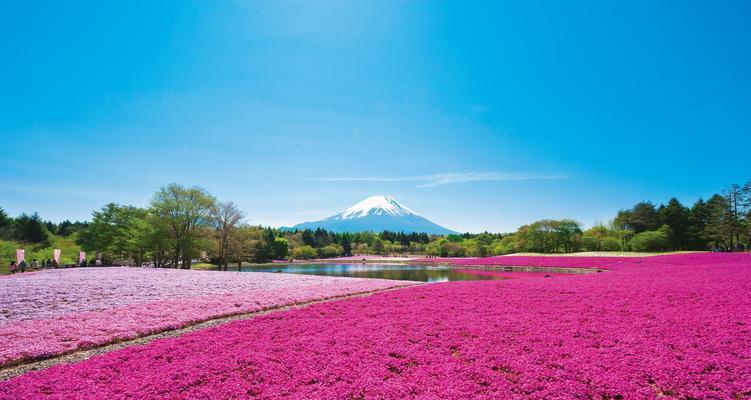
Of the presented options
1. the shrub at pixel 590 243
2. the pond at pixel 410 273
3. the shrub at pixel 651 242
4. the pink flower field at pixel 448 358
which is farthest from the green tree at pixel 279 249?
the shrub at pixel 651 242

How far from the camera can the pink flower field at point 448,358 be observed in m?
6.45

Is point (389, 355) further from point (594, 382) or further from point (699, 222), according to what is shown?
point (699, 222)

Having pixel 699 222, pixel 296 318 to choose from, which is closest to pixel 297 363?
pixel 296 318

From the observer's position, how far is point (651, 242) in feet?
216

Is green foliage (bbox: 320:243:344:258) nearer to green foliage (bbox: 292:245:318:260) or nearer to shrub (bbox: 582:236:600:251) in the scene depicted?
green foliage (bbox: 292:245:318:260)

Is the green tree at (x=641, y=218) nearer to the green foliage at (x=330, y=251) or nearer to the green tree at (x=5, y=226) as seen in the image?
the green foliage at (x=330, y=251)

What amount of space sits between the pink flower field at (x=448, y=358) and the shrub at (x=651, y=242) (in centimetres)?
6679

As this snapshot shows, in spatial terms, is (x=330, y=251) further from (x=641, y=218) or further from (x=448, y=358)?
(x=448, y=358)

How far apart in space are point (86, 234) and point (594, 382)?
6644 centimetres

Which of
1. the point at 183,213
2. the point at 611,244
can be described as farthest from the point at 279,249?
the point at 611,244

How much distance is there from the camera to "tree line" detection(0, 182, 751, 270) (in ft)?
146

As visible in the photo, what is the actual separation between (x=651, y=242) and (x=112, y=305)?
8644cm

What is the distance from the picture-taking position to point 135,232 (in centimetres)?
4403

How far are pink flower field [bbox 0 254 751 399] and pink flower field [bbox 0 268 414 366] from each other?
257cm
